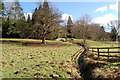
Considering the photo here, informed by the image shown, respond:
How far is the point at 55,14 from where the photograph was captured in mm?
37531

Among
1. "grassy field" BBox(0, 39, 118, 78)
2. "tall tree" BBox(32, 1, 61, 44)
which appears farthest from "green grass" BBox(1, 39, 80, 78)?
"tall tree" BBox(32, 1, 61, 44)

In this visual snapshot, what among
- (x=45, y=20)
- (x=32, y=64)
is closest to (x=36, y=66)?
(x=32, y=64)

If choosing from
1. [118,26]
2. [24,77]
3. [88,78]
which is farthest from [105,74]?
[118,26]

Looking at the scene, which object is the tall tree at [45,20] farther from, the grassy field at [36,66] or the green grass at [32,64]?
the green grass at [32,64]

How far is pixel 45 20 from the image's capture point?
1443 inches

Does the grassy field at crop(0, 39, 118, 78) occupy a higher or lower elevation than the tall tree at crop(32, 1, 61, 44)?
lower

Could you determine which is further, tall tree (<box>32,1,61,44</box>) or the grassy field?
tall tree (<box>32,1,61,44</box>)

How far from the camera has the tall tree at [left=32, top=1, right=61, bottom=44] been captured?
120 ft

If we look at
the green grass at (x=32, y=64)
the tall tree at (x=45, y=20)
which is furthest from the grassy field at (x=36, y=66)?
the tall tree at (x=45, y=20)

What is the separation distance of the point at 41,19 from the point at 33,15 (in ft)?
11.0

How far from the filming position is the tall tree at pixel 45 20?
3672 cm

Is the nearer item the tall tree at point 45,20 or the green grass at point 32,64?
the green grass at point 32,64

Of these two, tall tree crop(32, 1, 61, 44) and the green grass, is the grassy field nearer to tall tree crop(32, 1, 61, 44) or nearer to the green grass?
the green grass

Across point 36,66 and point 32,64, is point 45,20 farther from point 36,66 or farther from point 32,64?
point 36,66
